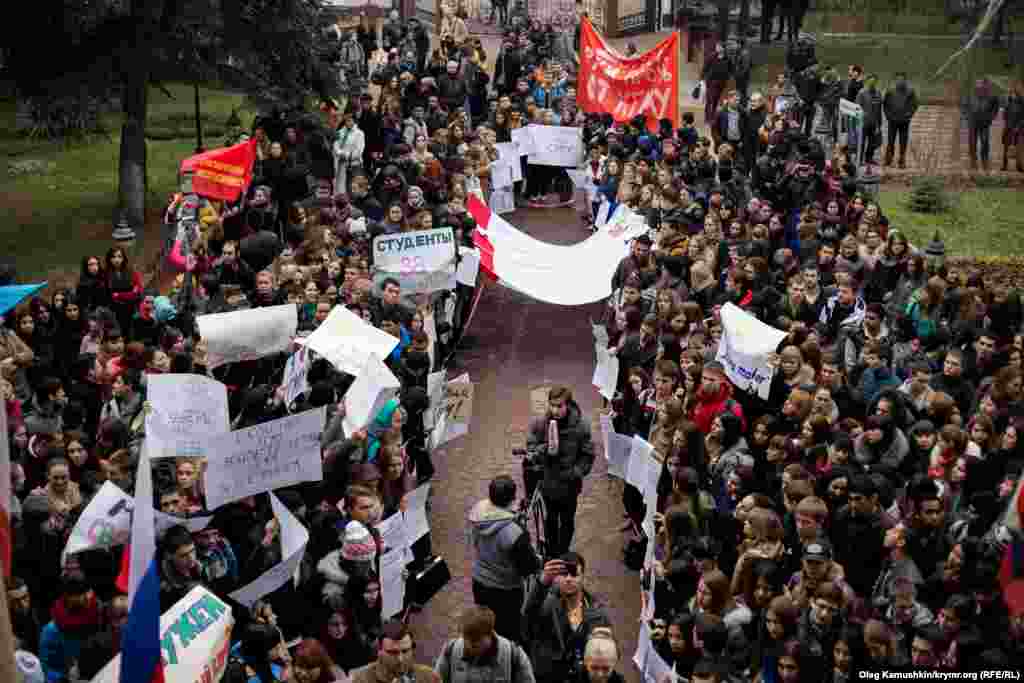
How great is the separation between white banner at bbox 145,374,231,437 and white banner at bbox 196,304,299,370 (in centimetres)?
153

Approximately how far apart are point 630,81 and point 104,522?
14584mm

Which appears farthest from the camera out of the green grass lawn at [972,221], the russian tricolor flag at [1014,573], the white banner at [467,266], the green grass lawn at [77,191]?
the green grass lawn at [972,221]

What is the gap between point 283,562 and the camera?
9.23 meters

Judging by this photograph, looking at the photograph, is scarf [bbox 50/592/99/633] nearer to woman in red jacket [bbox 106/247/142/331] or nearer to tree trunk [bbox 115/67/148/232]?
woman in red jacket [bbox 106/247/142/331]

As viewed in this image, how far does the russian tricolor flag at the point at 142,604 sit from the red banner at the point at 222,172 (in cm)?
989

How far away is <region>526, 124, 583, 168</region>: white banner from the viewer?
2259 centimetres

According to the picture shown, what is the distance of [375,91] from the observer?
31.6 m

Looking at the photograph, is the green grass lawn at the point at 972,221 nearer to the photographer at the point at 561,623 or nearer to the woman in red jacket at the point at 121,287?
the woman in red jacket at the point at 121,287

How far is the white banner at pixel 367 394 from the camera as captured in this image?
1101 centimetres

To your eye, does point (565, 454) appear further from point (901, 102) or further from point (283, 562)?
point (901, 102)

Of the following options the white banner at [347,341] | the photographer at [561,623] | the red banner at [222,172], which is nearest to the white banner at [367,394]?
the white banner at [347,341]

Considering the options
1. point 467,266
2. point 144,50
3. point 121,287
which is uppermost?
point 144,50

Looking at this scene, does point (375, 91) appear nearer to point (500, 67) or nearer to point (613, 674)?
point (500, 67)

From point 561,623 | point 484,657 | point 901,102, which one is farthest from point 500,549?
point 901,102
